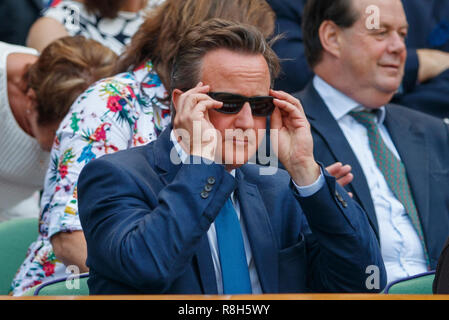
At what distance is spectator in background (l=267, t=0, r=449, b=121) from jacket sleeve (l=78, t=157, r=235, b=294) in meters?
2.05

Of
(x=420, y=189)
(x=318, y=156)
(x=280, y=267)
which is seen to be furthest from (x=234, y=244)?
(x=420, y=189)

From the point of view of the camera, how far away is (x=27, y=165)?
3.46 meters

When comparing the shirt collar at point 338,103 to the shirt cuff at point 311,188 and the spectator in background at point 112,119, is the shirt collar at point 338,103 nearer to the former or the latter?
the spectator in background at point 112,119

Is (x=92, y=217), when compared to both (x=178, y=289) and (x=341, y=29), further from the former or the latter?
(x=341, y=29)

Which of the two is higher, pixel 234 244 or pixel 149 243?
pixel 149 243

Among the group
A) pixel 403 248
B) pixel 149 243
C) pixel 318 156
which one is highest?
pixel 149 243

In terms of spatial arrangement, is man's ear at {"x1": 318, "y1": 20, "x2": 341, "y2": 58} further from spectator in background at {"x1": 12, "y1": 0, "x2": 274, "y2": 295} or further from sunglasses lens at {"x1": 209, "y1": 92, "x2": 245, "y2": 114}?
sunglasses lens at {"x1": 209, "y1": 92, "x2": 245, "y2": 114}

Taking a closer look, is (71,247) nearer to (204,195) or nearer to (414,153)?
(204,195)

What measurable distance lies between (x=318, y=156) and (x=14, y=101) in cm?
144

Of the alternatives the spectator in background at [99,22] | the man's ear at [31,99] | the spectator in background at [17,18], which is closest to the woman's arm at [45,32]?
the spectator in background at [99,22]

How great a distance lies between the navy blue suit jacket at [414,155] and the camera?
10.6 ft

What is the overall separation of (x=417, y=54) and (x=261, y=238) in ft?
7.84

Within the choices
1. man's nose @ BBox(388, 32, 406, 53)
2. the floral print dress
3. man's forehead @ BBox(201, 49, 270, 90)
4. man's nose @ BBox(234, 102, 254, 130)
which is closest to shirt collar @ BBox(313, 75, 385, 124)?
man's nose @ BBox(388, 32, 406, 53)

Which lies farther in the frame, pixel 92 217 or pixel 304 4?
pixel 304 4
